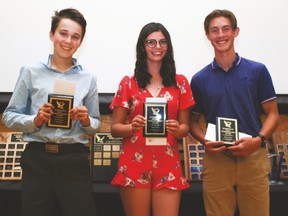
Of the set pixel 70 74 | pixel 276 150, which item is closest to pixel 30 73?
pixel 70 74

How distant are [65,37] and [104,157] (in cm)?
133

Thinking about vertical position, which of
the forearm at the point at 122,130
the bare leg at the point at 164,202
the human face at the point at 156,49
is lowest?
the bare leg at the point at 164,202

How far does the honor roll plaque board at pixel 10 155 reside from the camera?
299 cm

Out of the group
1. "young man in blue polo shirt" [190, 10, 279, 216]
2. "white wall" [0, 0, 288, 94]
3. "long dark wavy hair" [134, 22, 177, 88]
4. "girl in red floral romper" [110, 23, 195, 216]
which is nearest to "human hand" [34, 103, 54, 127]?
"girl in red floral romper" [110, 23, 195, 216]

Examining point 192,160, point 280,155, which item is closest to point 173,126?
point 192,160

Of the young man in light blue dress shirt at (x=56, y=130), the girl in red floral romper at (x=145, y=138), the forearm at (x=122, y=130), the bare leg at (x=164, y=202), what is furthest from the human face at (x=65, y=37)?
the bare leg at (x=164, y=202)

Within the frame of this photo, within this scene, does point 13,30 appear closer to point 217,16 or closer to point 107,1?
point 107,1

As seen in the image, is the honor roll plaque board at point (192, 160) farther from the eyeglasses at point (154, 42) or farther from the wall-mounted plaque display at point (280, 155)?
the eyeglasses at point (154, 42)

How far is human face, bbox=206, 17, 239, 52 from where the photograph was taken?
7.36ft

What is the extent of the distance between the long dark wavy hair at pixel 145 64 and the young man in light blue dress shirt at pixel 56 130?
30 cm

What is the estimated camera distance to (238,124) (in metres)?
2.18

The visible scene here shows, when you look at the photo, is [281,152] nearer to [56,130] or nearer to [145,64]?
[145,64]

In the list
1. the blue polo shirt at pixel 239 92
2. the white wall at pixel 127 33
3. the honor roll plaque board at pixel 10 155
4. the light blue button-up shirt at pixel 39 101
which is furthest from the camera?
the white wall at pixel 127 33

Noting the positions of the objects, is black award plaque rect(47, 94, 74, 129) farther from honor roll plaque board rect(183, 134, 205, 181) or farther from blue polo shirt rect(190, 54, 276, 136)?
honor roll plaque board rect(183, 134, 205, 181)
